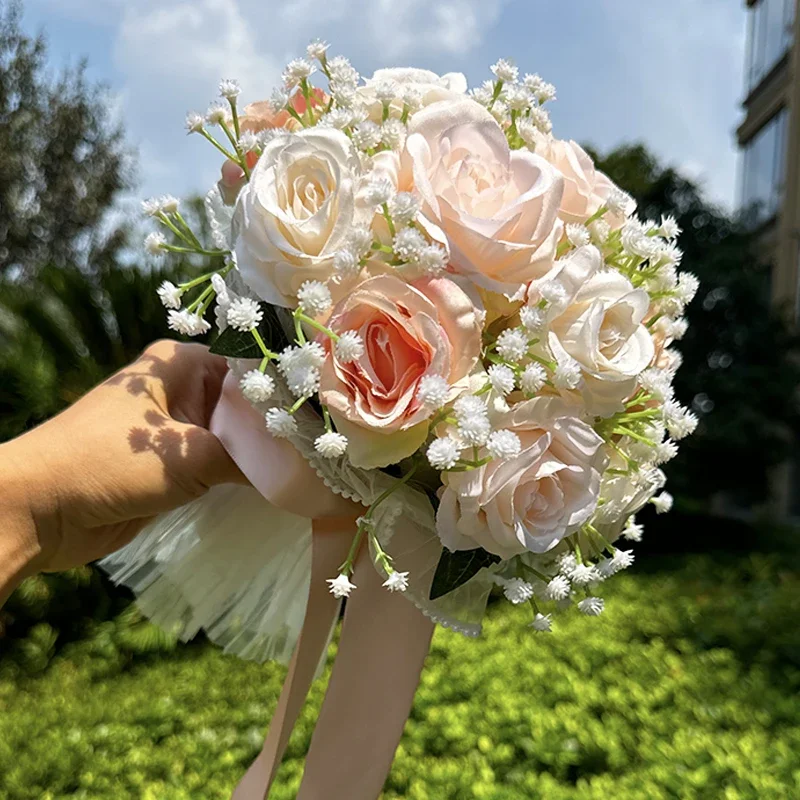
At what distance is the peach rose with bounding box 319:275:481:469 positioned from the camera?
0.90m

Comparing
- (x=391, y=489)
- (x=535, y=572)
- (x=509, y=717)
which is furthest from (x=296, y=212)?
(x=509, y=717)

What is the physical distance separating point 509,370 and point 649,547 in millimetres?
8590

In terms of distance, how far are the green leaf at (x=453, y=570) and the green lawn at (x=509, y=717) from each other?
1389 millimetres

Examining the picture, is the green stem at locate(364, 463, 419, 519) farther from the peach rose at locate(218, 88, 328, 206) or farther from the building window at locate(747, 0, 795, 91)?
the building window at locate(747, 0, 795, 91)

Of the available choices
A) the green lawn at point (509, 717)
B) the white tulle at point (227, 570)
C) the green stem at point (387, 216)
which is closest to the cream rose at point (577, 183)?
the green stem at point (387, 216)

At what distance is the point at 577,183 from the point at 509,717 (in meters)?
2.14

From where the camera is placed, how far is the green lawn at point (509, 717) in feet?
7.77

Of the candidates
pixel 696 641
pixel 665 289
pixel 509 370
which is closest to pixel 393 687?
pixel 509 370

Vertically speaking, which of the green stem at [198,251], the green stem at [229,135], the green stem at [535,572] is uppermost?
the green stem at [229,135]

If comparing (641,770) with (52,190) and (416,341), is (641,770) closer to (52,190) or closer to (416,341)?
(416,341)

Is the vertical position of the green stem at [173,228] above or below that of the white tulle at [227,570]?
above

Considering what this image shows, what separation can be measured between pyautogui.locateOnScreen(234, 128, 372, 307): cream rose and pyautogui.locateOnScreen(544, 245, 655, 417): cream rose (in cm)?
26

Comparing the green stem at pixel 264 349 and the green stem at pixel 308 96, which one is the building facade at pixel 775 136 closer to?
the green stem at pixel 308 96

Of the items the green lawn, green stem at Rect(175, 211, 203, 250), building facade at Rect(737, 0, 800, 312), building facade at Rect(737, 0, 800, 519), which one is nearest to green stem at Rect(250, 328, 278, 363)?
green stem at Rect(175, 211, 203, 250)
